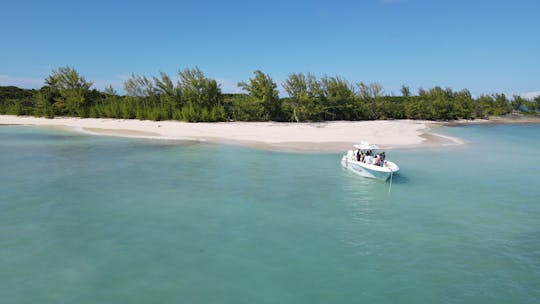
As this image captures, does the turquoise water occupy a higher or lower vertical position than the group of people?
lower

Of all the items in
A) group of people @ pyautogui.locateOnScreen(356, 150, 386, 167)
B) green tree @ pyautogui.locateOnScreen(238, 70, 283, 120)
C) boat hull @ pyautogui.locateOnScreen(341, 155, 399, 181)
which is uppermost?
green tree @ pyautogui.locateOnScreen(238, 70, 283, 120)

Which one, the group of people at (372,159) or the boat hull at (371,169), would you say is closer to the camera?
the boat hull at (371,169)

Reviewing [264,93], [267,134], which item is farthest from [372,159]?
[264,93]

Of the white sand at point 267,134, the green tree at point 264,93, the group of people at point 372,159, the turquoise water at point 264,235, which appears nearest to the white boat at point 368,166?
the group of people at point 372,159

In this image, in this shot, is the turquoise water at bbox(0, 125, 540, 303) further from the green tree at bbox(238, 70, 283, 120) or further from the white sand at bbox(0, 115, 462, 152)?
the green tree at bbox(238, 70, 283, 120)

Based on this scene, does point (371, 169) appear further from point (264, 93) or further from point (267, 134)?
point (264, 93)

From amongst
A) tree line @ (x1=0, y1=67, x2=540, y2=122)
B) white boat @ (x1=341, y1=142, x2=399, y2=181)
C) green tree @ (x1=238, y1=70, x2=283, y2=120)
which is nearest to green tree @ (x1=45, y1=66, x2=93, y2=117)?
tree line @ (x1=0, y1=67, x2=540, y2=122)

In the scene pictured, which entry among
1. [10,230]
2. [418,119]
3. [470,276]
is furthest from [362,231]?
[418,119]

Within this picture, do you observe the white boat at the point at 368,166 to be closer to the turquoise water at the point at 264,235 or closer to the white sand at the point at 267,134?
the turquoise water at the point at 264,235
